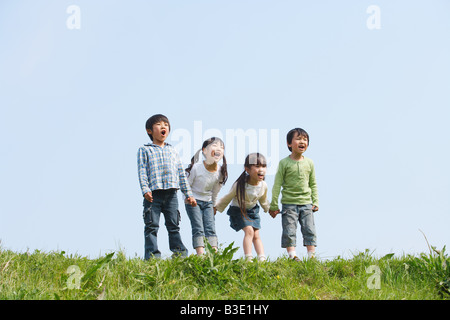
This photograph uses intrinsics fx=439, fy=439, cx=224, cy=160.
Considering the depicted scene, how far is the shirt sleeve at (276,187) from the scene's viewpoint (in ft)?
24.9

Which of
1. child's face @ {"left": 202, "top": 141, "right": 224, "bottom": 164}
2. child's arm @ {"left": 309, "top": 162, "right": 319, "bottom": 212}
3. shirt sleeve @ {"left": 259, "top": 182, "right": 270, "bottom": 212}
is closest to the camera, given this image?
child's face @ {"left": 202, "top": 141, "right": 224, "bottom": 164}

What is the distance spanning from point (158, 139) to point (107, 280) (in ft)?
8.58

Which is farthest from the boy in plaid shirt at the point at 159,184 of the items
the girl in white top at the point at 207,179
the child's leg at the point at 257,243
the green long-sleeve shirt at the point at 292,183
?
the green long-sleeve shirt at the point at 292,183

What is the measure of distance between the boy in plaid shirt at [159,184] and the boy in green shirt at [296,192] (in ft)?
5.44

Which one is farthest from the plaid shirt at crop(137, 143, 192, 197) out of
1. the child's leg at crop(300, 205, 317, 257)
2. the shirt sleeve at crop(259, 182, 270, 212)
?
the child's leg at crop(300, 205, 317, 257)

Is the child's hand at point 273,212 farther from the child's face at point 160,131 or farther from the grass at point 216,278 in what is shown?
the child's face at point 160,131

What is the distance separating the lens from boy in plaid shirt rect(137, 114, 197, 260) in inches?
263

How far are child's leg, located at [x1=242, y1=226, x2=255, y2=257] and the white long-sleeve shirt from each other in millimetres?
388

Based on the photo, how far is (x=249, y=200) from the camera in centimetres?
740

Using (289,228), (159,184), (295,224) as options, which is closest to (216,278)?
(159,184)

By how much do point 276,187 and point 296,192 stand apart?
0.37m

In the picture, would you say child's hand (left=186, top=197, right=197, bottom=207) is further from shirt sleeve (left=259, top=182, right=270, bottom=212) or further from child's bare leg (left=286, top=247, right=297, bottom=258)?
child's bare leg (left=286, top=247, right=297, bottom=258)

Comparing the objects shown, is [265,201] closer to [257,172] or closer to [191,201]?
[257,172]
